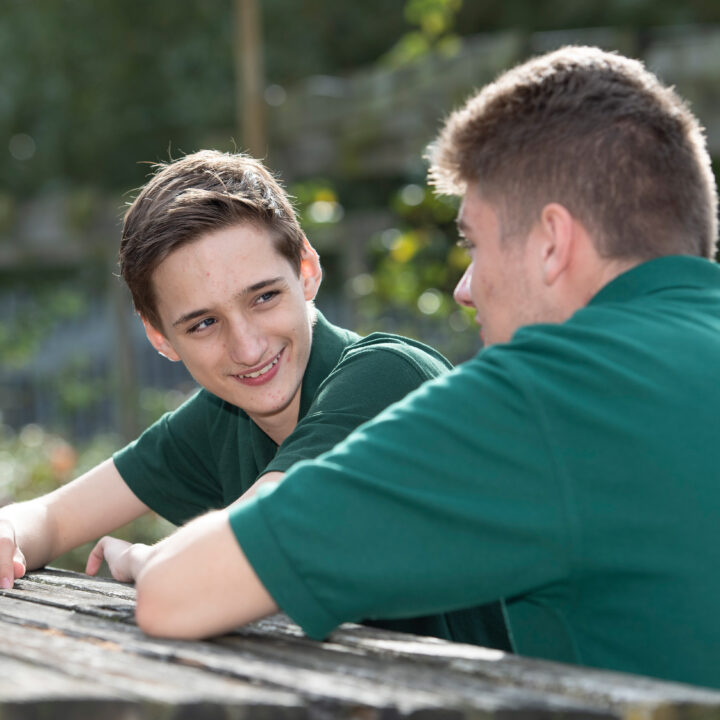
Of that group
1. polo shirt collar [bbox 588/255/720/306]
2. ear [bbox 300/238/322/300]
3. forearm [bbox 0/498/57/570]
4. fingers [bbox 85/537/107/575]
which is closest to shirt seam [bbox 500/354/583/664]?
polo shirt collar [bbox 588/255/720/306]

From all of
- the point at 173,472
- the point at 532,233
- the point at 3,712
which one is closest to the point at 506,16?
the point at 173,472

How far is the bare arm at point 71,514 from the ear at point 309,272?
749 millimetres

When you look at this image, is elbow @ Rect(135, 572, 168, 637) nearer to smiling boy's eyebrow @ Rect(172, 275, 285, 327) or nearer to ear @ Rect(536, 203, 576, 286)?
ear @ Rect(536, 203, 576, 286)

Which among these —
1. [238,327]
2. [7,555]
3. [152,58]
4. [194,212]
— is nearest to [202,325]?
[238,327]

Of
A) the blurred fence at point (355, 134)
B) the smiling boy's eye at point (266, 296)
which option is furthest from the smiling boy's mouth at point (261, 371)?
the blurred fence at point (355, 134)

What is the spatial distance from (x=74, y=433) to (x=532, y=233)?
447 inches

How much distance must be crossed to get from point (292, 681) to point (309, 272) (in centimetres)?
154

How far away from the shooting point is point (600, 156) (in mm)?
1720

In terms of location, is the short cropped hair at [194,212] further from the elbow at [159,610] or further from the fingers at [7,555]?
the elbow at [159,610]

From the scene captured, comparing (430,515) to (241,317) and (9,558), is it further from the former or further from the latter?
(9,558)

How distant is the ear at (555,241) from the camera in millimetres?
1714

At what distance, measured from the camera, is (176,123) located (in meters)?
13.5

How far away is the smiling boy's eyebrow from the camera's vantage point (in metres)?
2.48

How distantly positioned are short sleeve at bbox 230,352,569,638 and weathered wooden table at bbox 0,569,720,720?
3.7 inches
